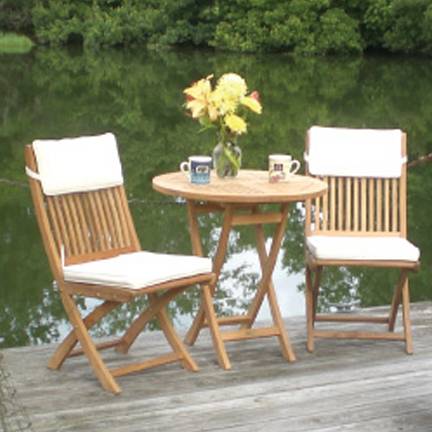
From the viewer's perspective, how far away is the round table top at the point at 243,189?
4117mm

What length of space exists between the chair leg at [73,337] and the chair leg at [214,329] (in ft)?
1.17

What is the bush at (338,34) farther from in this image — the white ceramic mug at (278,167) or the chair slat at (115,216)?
the chair slat at (115,216)

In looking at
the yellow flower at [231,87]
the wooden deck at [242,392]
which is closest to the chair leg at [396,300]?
the wooden deck at [242,392]

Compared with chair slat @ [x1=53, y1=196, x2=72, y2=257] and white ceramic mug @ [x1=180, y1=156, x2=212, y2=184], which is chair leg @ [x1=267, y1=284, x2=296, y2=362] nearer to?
white ceramic mug @ [x1=180, y1=156, x2=212, y2=184]

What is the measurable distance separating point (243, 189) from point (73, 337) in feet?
2.90

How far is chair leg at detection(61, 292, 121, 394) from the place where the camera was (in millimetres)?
3973

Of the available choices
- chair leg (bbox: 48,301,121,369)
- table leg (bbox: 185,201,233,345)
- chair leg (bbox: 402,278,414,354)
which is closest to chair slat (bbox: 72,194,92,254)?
chair leg (bbox: 48,301,121,369)

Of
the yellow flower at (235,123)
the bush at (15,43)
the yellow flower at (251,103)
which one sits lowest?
the bush at (15,43)

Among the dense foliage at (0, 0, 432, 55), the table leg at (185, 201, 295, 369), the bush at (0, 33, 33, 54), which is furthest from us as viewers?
the bush at (0, 33, 33, 54)

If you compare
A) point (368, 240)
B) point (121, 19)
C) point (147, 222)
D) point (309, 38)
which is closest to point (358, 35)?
point (309, 38)

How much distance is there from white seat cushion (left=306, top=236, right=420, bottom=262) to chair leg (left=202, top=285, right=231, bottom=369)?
51 cm

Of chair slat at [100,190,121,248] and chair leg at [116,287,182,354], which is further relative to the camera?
chair slat at [100,190,121,248]

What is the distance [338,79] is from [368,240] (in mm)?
21142

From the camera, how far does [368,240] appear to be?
4711 mm
